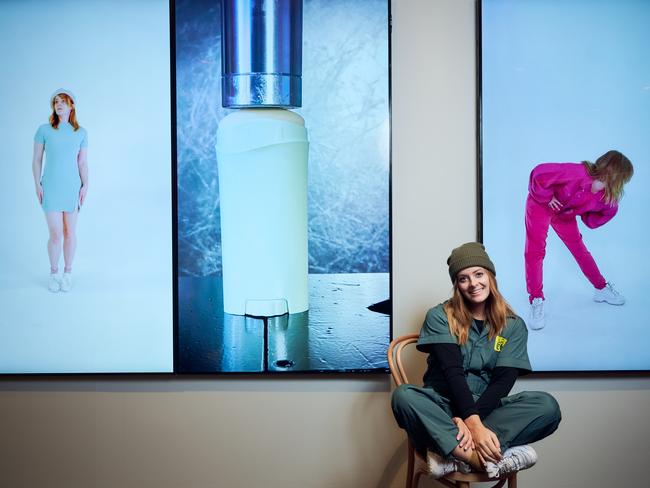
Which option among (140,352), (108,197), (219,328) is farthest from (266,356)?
(108,197)

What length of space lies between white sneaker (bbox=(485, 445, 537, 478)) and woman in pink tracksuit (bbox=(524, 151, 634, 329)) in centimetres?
70

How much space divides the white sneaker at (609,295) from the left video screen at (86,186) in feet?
5.56

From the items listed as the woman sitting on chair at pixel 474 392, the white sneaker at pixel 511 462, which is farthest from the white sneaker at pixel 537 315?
the white sneaker at pixel 511 462

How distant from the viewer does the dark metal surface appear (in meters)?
3.10

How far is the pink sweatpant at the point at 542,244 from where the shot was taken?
312 cm

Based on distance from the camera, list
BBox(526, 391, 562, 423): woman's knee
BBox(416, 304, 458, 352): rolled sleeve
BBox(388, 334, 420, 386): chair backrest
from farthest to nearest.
→ BBox(388, 334, 420, 386): chair backrest, BBox(416, 304, 458, 352): rolled sleeve, BBox(526, 391, 562, 423): woman's knee

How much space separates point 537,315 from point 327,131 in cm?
111

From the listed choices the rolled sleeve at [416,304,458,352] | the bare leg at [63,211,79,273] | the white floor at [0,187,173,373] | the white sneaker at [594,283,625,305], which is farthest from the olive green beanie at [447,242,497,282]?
the bare leg at [63,211,79,273]

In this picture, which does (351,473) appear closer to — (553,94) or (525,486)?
A: (525,486)

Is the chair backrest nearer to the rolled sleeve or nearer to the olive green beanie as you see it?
the rolled sleeve

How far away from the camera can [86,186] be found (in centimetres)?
313

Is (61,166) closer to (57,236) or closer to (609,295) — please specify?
(57,236)

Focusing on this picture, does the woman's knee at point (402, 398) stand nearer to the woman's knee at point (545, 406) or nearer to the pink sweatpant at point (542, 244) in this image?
the woman's knee at point (545, 406)

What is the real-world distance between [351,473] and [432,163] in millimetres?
1284
